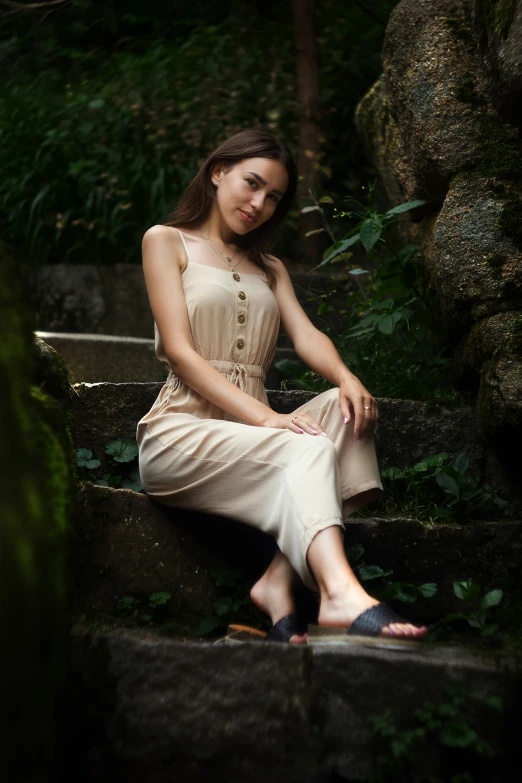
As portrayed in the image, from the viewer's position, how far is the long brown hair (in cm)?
261

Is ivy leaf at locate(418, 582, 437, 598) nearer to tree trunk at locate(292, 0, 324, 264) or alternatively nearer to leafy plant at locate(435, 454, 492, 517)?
leafy plant at locate(435, 454, 492, 517)

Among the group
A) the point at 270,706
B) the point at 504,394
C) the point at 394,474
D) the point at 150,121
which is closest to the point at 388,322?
the point at 394,474

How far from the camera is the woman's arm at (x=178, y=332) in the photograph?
7.39ft

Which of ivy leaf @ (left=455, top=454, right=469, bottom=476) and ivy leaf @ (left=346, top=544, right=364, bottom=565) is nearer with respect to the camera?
ivy leaf @ (left=346, top=544, right=364, bottom=565)

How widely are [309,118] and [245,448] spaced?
3037 mm

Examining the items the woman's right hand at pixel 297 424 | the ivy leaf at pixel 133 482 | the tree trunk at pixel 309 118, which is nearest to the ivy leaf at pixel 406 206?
the woman's right hand at pixel 297 424

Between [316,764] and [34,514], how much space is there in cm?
72

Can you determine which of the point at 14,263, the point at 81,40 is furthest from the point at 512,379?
the point at 81,40

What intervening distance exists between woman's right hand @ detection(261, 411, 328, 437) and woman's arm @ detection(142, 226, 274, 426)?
1.0 inches

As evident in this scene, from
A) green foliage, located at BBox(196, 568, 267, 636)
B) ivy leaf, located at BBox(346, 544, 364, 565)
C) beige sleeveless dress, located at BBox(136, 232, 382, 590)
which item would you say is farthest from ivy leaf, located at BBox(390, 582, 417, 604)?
green foliage, located at BBox(196, 568, 267, 636)

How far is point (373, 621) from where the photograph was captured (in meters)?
1.73

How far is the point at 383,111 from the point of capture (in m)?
3.42

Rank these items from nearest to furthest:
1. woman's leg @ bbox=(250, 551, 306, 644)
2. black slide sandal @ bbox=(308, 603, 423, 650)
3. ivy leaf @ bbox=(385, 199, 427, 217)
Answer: black slide sandal @ bbox=(308, 603, 423, 650) → woman's leg @ bbox=(250, 551, 306, 644) → ivy leaf @ bbox=(385, 199, 427, 217)

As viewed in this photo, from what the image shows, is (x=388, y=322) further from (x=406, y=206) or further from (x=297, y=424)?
(x=297, y=424)
